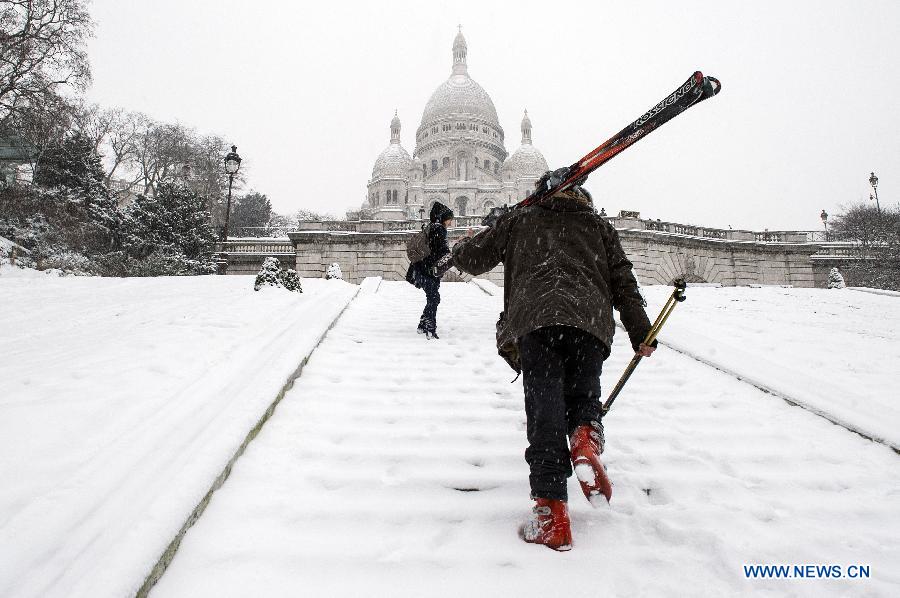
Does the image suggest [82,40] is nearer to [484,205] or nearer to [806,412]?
[806,412]

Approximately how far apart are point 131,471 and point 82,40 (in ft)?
65.4

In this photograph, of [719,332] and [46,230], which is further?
[46,230]

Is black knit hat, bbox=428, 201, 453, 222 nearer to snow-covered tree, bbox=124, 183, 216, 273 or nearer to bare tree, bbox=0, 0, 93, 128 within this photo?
bare tree, bbox=0, 0, 93, 128

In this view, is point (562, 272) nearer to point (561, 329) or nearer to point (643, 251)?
point (561, 329)

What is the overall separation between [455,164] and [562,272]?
69.8m

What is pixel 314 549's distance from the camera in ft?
6.75

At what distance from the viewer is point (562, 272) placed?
7.86 feet

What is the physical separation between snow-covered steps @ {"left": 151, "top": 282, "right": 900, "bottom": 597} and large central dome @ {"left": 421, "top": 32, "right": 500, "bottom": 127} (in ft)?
247

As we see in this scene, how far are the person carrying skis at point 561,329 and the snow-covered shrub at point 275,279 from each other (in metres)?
7.22

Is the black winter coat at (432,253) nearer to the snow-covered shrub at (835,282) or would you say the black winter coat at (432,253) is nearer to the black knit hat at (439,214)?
the black knit hat at (439,214)

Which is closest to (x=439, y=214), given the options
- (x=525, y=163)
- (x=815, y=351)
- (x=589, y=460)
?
(x=589, y=460)

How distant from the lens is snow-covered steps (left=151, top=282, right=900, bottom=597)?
191cm

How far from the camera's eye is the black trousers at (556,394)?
2.10 meters

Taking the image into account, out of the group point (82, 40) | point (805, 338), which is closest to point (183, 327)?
point (805, 338)
